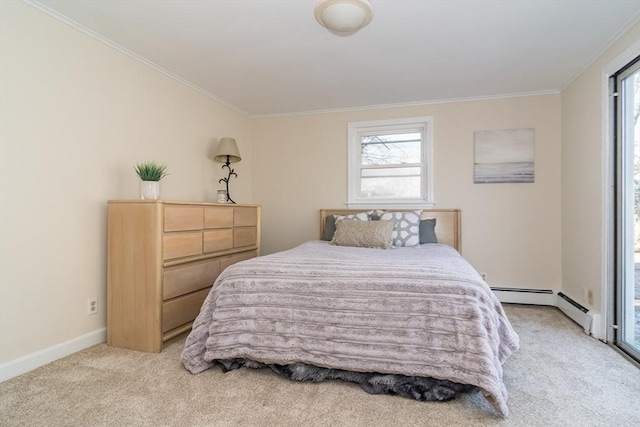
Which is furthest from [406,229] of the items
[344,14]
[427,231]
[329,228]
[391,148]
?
[344,14]

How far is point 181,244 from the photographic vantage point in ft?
7.84

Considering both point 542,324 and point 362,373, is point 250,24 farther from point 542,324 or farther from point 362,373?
point 542,324

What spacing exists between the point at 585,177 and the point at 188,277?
3344 millimetres

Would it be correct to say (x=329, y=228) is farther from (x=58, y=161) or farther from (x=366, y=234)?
(x=58, y=161)

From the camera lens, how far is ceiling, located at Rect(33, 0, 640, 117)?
6.65 feet

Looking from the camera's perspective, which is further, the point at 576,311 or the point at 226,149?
the point at 226,149

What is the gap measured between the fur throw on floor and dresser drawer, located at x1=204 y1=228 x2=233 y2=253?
107cm

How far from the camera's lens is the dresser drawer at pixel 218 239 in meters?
2.68

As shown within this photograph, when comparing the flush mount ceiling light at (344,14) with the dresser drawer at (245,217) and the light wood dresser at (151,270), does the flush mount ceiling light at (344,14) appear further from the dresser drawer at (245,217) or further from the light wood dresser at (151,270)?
the dresser drawer at (245,217)

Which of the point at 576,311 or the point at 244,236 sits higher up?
the point at 244,236

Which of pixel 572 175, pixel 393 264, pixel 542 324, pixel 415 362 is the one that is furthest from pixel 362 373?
pixel 572 175

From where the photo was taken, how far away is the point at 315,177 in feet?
13.5

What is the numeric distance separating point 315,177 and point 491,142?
6.62 ft

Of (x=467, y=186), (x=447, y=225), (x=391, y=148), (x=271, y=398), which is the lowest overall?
(x=271, y=398)
